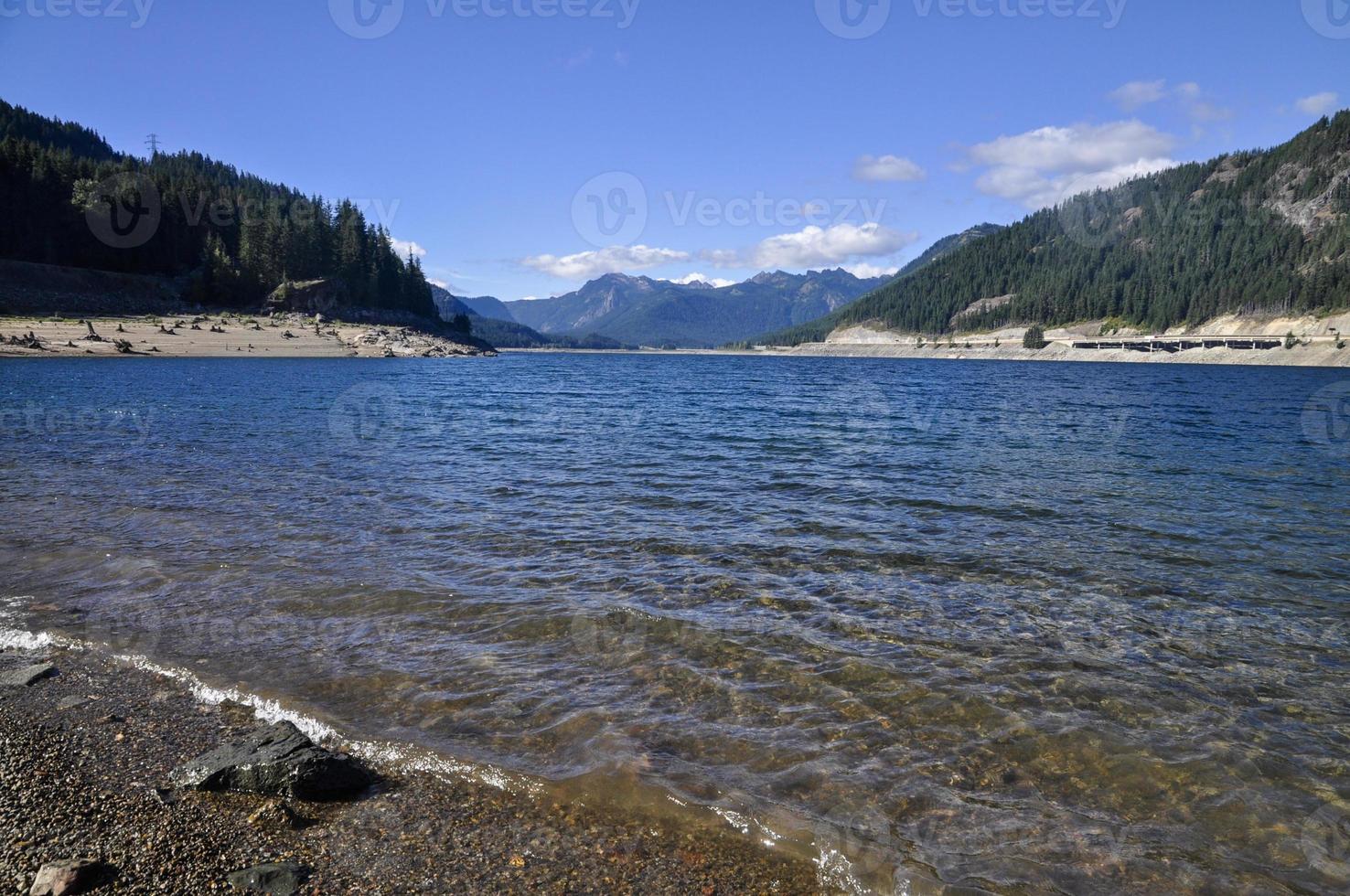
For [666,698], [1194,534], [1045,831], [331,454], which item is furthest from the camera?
[331,454]

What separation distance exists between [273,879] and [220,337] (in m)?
106

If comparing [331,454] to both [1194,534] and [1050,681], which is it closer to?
[1050,681]

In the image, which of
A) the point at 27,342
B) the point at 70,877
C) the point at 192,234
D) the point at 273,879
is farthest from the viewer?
the point at 192,234

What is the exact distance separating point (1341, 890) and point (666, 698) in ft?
17.1

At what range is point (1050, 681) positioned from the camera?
766 centimetres

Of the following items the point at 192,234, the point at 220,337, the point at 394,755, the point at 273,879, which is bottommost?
the point at 394,755

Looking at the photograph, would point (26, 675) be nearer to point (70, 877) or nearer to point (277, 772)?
point (277, 772)

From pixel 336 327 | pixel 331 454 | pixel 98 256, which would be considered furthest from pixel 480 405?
pixel 98 256

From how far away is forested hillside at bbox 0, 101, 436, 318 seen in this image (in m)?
109

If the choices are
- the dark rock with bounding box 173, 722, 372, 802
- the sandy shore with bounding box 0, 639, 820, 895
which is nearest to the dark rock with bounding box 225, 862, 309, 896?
the sandy shore with bounding box 0, 639, 820, 895

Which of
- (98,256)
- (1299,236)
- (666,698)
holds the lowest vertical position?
(666,698)

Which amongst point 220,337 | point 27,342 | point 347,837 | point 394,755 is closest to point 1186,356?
point 220,337

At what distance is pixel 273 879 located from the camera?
4.23m

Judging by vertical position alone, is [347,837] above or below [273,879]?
below
